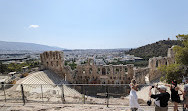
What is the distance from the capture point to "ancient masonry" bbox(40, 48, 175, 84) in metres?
23.7

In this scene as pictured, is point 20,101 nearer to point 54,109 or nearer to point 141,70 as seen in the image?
point 54,109

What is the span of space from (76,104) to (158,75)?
25.1m

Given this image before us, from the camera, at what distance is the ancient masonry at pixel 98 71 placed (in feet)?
77.9

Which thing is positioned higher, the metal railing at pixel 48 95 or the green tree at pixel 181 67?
the green tree at pixel 181 67

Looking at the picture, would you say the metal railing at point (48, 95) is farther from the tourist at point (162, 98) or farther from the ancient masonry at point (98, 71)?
the ancient masonry at point (98, 71)

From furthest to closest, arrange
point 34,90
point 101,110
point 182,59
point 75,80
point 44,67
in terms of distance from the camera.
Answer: point 75,80, point 44,67, point 182,59, point 34,90, point 101,110

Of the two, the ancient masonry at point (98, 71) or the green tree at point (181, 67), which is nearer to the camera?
the green tree at point (181, 67)

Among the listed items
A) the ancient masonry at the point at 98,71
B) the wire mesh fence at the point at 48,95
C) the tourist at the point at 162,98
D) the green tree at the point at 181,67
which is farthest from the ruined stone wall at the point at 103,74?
the tourist at the point at 162,98

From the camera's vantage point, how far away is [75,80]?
84.9 feet

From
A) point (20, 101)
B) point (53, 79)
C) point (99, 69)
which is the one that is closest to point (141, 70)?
point (99, 69)

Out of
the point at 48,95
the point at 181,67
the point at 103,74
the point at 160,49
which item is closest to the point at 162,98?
the point at 48,95

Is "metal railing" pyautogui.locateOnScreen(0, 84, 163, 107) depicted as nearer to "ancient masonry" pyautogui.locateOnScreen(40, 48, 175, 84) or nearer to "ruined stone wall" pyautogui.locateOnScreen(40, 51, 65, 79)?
"ruined stone wall" pyautogui.locateOnScreen(40, 51, 65, 79)

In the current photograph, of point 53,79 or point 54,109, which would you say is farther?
point 53,79

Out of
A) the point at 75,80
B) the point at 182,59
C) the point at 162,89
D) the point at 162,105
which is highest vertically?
the point at 182,59
